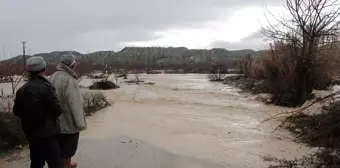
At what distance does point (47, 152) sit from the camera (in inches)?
167

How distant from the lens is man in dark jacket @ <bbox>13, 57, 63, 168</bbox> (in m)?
4.10

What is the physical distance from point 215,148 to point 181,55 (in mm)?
144494

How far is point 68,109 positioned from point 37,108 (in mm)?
563

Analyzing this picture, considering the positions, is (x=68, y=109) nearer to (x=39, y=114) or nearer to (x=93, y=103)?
(x=39, y=114)

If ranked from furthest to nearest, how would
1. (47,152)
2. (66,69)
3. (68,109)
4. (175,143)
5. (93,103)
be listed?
(93,103) < (175,143) < (66,69) < (68,109) < (47,152)

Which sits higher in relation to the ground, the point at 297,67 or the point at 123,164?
the point at 297,67

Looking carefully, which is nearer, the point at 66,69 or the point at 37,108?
the point at 37,108

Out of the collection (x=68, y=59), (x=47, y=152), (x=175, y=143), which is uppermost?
(x=68, y=59)

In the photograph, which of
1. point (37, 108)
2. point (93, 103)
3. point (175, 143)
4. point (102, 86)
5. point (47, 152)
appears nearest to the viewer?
point (37, 108)

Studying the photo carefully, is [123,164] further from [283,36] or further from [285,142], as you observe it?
[283,36]

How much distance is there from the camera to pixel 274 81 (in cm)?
1914

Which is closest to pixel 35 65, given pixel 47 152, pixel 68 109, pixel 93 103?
pixel 68 109

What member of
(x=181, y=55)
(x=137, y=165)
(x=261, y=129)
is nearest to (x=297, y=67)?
(x=261, y=129)

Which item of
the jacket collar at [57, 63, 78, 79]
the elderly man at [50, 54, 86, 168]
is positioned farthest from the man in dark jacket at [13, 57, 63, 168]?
the jacket collar at [57, 63, 78, 79]
